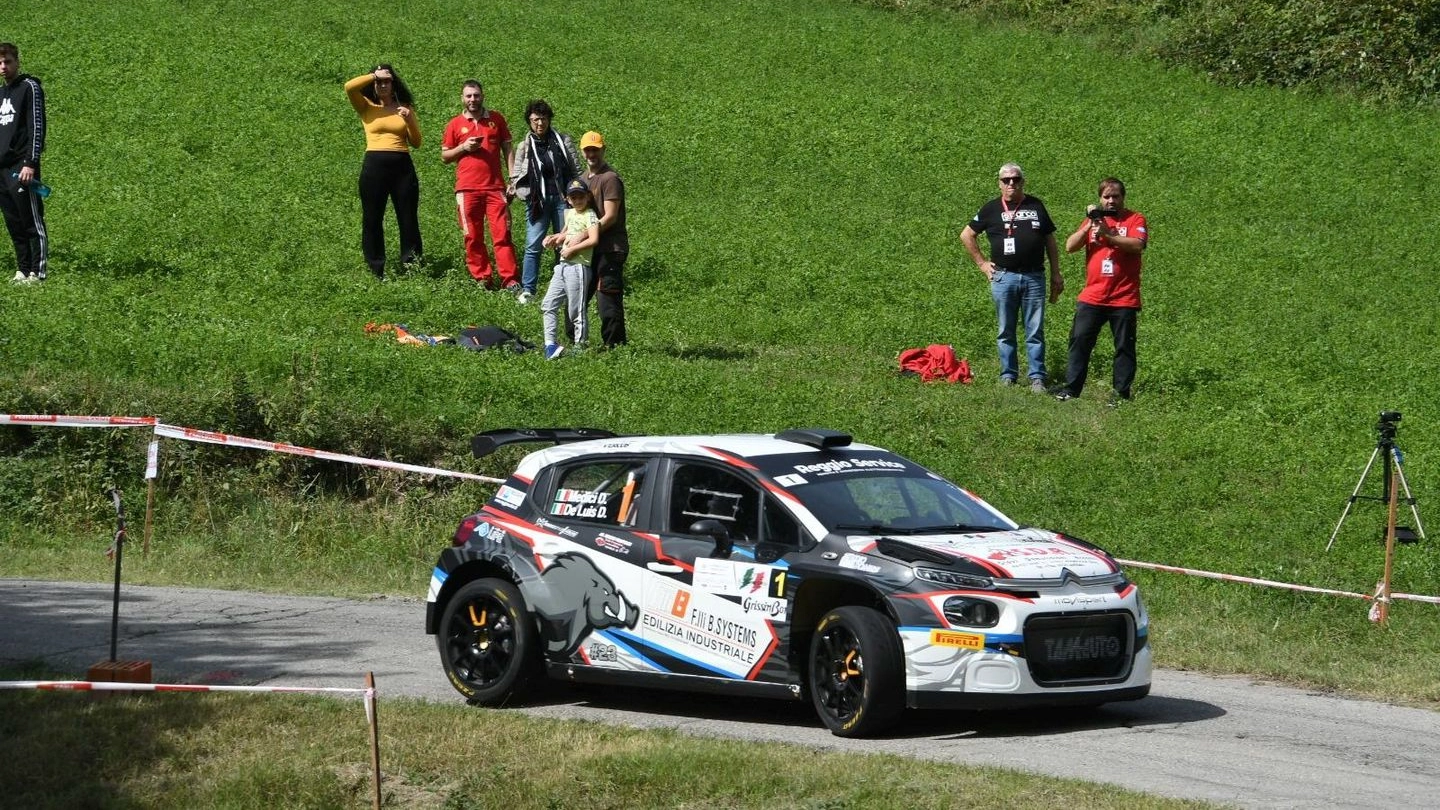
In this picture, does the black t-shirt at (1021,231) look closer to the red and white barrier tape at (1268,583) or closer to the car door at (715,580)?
the red and white barrier tape at (1268,583)

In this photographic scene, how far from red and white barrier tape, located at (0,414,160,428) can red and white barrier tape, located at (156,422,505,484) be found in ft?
0.72

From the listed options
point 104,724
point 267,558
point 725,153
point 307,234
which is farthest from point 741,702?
point 725,153

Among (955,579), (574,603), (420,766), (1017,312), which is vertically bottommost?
(420,766)

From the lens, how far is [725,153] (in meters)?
29.8

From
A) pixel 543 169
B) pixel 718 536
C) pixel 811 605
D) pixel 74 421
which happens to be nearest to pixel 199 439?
pixel 74 421

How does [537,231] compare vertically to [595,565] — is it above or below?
above

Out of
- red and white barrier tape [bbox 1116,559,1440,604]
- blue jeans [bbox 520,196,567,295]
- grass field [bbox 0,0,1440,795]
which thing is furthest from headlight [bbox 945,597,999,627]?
blue jeans [bbox 520,196,567,295]

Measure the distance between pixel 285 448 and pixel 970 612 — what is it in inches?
324

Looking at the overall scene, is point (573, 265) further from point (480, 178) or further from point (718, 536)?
point (718, 536)

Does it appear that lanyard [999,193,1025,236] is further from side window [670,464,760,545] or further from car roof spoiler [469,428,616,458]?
side window [670,464,760,545]

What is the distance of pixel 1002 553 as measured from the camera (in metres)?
9.46

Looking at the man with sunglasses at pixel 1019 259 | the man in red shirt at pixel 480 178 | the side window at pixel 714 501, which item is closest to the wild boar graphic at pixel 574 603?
the side window at pixel 714 501

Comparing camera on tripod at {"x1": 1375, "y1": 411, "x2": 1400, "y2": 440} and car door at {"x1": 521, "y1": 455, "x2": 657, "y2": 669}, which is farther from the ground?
camera on tripod at {"x1": 1375, "y1": 411, "x2": 1400, "y2": 440}

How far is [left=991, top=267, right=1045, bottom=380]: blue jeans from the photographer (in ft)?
Result: 59.6
